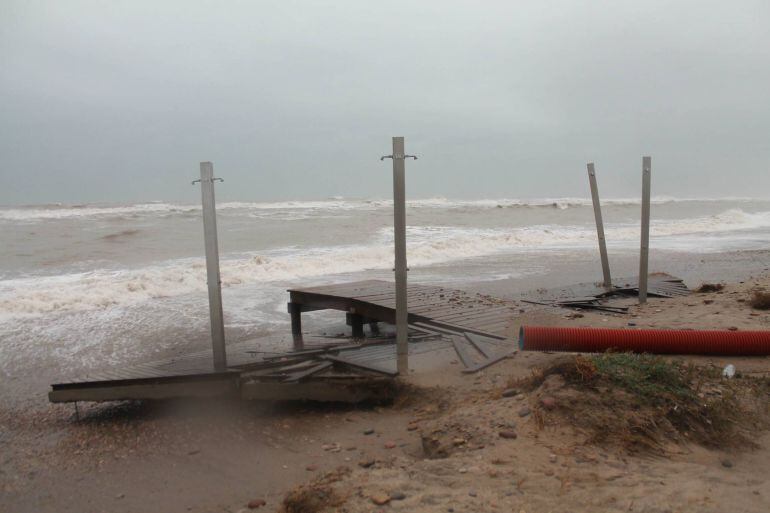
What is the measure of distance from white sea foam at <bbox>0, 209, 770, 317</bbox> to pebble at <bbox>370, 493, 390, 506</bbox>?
9849 millimetres

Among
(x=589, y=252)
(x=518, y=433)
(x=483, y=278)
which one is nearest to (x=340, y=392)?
(x=518, y=433)

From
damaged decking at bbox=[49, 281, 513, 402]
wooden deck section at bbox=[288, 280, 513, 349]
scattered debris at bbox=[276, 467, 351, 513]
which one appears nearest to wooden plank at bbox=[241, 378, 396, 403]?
damaged decking at bbox=[49, 281, 513, 402]

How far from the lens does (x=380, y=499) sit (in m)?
3.06

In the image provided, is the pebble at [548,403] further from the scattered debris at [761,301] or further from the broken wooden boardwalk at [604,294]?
the scattered debris at [761,301]

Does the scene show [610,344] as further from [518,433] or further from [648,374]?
[518,433]

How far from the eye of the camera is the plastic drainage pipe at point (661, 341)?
17.2 feet

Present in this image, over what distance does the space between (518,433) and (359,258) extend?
48.5 feet

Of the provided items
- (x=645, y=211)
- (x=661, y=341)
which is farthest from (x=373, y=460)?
(x=645, y=211)

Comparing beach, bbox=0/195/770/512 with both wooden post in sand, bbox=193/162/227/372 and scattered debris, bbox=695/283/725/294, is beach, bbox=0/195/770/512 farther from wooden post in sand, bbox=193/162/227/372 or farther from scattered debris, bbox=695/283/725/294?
wooden post in sand, bbox=193/162/227/372

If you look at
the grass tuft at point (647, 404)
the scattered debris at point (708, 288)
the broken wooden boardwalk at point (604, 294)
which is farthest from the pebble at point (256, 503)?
the scattered debris at point (708, 288)

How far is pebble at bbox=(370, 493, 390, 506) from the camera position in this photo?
3.04 meters

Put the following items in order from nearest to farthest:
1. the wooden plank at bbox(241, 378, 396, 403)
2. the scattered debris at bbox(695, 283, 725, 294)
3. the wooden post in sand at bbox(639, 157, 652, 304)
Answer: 1. the wooden plank at bbox(241, 378, 396, 403)
2. the wooden post in sand at bbox(639, 157, 652, 304)
3. the scattered debris at bbox(695, 283, 725, 294)

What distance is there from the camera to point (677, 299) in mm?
9086

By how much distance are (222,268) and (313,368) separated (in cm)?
1089
